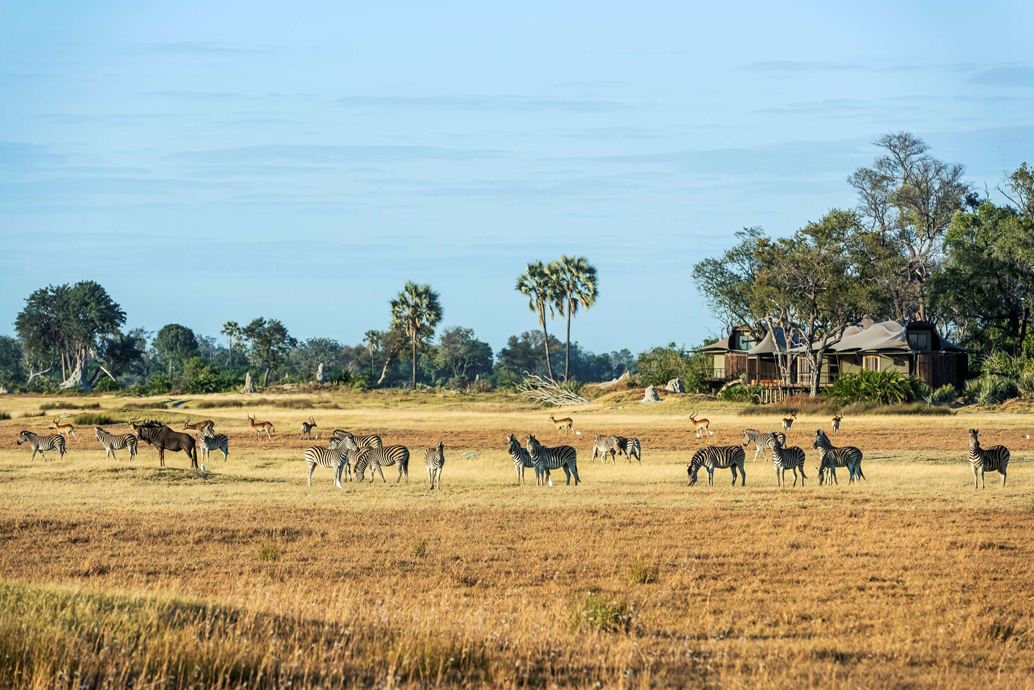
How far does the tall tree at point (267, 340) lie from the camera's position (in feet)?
341

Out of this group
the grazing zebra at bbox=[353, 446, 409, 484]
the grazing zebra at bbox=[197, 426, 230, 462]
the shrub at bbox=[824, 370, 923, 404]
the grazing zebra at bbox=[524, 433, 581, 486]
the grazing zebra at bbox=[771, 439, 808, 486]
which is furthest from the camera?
the shrub at bbox=[824, 370, 923, 404]

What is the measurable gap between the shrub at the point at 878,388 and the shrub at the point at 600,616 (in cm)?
4430

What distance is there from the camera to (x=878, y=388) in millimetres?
52094

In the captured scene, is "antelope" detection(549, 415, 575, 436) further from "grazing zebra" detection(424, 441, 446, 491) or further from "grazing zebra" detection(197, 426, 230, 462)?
"grazing zebra" detection(424, 441, 446, 491)

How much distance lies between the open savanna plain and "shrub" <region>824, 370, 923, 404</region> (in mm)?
25420

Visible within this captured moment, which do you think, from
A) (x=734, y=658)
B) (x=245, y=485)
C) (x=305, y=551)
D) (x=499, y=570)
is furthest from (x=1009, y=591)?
(x=245, y=485)

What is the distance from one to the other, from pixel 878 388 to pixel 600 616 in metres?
46.5

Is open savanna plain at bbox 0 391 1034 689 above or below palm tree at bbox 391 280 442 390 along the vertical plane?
below

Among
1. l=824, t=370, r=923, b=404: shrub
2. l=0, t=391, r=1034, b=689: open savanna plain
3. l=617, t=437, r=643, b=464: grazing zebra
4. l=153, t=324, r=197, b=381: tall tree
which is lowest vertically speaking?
l=0, t=391, r=1034, b=689: open savanna plain

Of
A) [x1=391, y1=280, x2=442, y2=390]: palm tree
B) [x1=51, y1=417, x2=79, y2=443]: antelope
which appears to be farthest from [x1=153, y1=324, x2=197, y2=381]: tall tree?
[x1=51, y1=417, x2=79, y2=443]: antelope

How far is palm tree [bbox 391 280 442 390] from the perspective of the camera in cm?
9206

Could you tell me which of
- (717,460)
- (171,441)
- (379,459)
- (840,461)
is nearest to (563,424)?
(171,441)

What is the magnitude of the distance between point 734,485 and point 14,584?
16.5 metres

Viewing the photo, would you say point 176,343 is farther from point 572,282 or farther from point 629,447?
point 629,447
